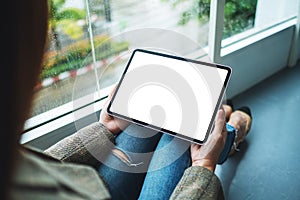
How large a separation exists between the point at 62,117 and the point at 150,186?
43 centimetres

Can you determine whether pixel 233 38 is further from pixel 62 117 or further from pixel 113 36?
pixel 62 117

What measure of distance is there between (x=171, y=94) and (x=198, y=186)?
0.83 ft

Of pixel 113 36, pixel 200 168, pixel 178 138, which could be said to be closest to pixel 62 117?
pixel 113 36

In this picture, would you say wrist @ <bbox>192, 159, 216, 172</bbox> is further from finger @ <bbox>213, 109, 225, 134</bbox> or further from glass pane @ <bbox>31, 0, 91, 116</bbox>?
glass pane @ <bbox>31, 0, 91, 116</bbox>

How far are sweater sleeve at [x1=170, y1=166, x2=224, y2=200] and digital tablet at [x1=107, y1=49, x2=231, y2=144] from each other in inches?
3.5

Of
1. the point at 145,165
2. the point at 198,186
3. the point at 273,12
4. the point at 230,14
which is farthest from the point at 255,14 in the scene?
the point at 198,186

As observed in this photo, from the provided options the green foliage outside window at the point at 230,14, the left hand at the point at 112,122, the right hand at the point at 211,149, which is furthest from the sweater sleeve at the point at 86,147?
the green foliage outside window at the point at 230,14

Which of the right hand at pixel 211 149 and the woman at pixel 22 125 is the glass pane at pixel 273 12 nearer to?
the right hand at pixel 211 149

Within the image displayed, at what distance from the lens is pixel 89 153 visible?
723mm

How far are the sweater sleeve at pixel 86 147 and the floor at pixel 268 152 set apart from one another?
0.50m

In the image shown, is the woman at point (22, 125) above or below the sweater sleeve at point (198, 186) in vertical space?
above

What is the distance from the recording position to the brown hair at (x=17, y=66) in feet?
0.78

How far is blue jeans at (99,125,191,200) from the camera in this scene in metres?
0.69

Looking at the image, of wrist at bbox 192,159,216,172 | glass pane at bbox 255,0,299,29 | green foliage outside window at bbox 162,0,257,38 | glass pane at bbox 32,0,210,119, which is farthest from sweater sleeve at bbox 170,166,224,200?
glass pane at bbox 255,0,299,29
